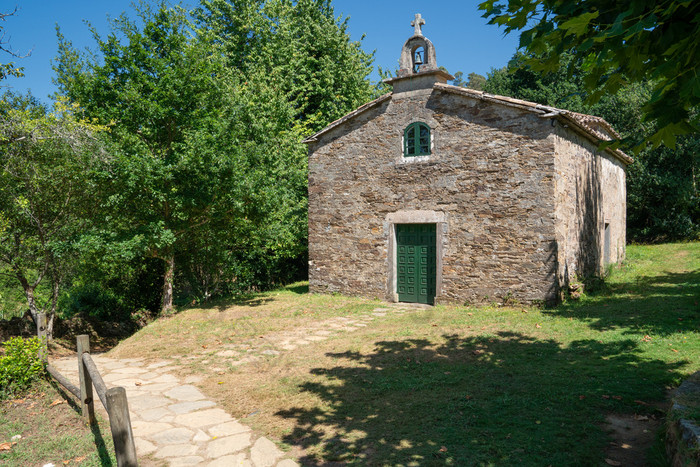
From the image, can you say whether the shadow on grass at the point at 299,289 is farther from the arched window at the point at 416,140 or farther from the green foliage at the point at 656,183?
the green foliage at the point at 656,183

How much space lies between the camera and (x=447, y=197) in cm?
1131

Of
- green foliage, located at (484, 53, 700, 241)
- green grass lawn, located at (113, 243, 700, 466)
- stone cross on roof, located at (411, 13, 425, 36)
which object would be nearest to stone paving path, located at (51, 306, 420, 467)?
green grass lawn, located at (113, 243, 700, 466)

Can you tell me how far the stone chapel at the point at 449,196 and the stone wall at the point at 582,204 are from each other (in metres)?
0.05

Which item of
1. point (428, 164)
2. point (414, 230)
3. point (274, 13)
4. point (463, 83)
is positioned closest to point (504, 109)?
point (428, 164)

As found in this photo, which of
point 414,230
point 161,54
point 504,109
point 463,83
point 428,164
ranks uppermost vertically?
point 463,83

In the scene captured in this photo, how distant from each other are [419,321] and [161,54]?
9.24 metres

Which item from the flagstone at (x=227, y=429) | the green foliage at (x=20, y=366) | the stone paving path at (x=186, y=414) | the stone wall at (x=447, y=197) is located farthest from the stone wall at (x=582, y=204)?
the green foliage at (x=20, y=366)

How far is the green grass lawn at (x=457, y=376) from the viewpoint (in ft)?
13.4

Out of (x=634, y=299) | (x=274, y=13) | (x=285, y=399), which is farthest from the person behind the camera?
(x=274, y=13)

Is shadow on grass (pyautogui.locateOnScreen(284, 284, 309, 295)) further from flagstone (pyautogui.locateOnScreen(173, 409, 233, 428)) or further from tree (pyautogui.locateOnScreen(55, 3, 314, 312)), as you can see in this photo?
flagstone (pyautogui.locateOnScreen(173, 409, 233, 428))

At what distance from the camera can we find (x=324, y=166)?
13.3 meters

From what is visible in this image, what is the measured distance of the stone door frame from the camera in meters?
11.4

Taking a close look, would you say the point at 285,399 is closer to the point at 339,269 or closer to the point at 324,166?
the point at 339,269

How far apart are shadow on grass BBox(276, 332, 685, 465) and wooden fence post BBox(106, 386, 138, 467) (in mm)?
1536
